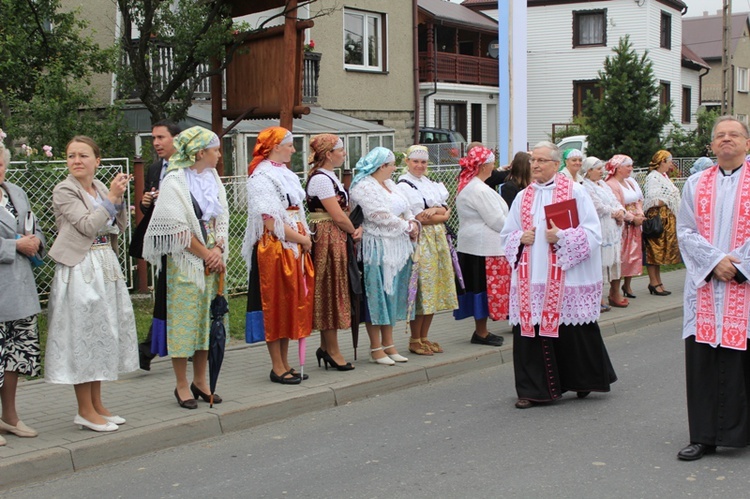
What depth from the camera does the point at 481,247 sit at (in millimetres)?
9078

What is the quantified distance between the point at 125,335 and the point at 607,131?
76.5ft

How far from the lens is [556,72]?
43312 mm

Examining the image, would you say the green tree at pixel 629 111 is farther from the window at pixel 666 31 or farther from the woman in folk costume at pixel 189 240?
the woman in folk costume at pixel 189 240

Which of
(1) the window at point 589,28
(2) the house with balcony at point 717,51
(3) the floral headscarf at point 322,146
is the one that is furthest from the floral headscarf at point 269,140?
(2) the house with balcony at point 717,51

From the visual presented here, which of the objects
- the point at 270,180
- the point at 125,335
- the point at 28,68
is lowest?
the point at 125,335

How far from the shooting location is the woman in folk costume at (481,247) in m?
8.87

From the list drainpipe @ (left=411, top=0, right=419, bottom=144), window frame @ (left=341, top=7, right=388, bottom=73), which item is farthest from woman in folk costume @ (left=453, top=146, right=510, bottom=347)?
drainpipe @ (left=411, top=0, right=419, bottom=144)

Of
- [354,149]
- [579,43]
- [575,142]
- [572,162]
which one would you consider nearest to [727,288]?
[572,162]

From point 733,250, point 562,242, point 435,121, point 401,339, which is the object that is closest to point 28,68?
point 401,339

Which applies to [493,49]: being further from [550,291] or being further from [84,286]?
[84,286]

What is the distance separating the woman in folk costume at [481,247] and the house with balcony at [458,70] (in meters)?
26.1

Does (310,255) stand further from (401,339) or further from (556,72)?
(556,72)

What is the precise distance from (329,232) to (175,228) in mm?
1711

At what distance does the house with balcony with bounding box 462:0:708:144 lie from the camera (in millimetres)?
41719
